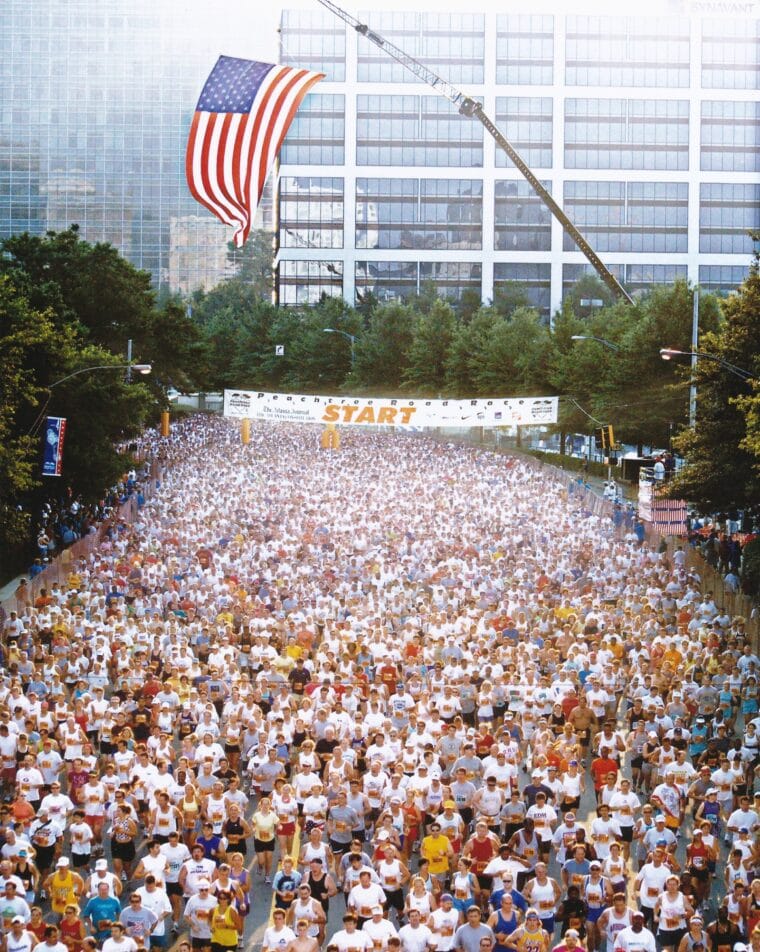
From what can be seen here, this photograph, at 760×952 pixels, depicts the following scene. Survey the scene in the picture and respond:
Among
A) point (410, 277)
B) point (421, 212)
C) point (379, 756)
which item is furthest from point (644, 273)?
point (379, 756)

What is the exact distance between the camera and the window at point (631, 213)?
106 meters

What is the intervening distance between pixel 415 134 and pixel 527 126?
8.21 m

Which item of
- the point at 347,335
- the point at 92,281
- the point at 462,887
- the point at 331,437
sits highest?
the point at 92,281

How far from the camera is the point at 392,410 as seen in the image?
46.4m

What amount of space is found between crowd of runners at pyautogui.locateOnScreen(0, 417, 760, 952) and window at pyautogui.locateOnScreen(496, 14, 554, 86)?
81733 mm

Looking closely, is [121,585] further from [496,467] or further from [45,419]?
[496,467]

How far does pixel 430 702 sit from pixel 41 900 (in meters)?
5.35

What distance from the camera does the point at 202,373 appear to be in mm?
64125

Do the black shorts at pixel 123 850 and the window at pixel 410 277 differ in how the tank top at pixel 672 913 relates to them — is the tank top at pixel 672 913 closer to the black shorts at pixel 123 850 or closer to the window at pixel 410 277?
the black shorts at pixel 123 850

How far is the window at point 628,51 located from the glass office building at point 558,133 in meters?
0.10

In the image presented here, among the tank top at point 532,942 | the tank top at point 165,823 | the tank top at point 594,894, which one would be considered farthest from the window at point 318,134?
the tank top at point 532,942

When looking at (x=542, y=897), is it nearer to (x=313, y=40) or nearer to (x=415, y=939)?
(x=415, y=939)

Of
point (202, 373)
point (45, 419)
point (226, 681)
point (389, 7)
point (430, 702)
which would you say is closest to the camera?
point (430, 702)

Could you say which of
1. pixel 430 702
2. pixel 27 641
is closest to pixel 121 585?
pixel 27 641
